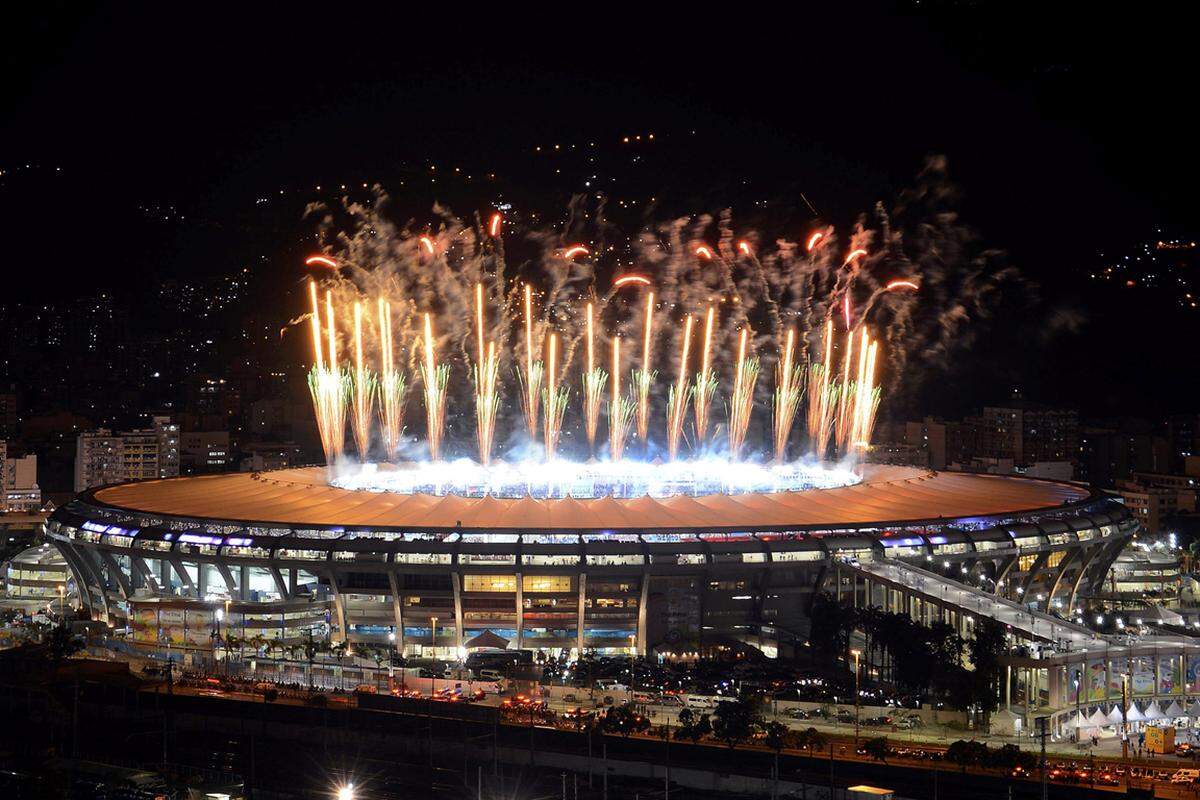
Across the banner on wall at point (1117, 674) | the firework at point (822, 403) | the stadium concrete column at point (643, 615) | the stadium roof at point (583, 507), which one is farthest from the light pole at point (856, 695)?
the firework at point (822, 403)

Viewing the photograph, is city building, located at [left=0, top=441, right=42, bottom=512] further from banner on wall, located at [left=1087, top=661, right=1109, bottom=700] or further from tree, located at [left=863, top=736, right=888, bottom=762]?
banner on wall, located at [left=1087, top=661, right=1109, bottom=700]

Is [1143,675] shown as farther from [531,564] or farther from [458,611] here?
[458,611]

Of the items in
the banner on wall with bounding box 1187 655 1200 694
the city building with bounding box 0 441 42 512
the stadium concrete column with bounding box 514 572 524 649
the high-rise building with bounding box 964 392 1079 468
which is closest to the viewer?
the banner on wall with bounding box 1187 655 1200 694

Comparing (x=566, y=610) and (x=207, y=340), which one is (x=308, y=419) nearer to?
(x=207, y=340)

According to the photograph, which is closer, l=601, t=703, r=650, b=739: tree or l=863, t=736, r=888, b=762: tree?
l=863, t=736, r=888, b=762: tree

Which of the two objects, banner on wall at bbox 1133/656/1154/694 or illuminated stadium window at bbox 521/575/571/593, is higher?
illuminated stadium window at bbox 521/575/571/593

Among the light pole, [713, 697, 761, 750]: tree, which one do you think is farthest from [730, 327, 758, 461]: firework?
[713, 697, 761, 750]: tree

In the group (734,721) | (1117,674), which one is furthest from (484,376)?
(1117,674)
